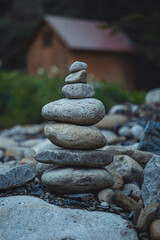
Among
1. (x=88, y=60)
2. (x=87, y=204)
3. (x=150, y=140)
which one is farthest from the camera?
(x=88, y=60)

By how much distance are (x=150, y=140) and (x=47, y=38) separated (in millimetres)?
15077

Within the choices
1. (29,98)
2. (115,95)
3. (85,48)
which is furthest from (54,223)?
(85,48)

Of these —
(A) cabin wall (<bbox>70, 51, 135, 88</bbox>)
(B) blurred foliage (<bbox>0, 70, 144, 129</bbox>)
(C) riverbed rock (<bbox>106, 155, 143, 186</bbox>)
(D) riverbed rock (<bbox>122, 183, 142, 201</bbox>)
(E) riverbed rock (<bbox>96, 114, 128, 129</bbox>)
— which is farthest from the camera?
(A) cabin wall (<bbox>70, 51, 135, 88</bbox>)

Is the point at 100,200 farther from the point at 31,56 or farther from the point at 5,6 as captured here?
the point at 5,6

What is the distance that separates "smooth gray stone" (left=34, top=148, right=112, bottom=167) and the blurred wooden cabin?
1329 cm

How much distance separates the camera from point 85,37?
17266mm

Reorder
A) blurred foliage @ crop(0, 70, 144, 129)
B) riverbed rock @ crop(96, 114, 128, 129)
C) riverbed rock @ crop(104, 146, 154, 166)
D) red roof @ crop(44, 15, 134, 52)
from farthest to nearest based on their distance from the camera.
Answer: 1. red roof @ crop(44, 15, 134, 52)
2. blurred foliage @ crop(0, 70, 144, 129)
3. riverbed rock @ crop(96, 114, 128, 129)
4. riverbed rock @ crop(104, 146, 154, 166)

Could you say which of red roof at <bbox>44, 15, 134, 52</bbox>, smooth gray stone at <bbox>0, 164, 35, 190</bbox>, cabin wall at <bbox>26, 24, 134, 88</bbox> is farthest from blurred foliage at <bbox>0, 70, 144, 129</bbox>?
smooth gray stone at <bbox>0, 164, 35, 190</bbox>

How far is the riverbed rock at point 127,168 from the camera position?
13.3 feet

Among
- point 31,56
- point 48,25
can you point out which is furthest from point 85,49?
point 31,56

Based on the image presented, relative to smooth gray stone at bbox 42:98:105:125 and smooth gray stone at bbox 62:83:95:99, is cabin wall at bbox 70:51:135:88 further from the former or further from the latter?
smooth gray stone at bbox 42:98:105:125

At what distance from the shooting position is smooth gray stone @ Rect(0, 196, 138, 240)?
2.93 m

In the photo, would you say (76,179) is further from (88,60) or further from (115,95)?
(88,60)

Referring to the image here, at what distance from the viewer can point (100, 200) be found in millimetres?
3506
